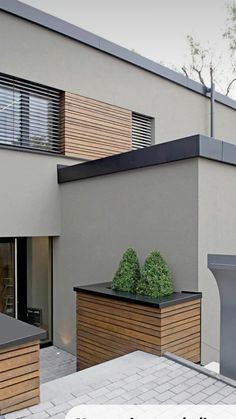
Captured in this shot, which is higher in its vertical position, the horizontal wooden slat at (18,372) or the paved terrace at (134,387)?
the horizontal wooden slat at (18,372)

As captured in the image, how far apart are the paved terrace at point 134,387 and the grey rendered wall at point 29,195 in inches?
150

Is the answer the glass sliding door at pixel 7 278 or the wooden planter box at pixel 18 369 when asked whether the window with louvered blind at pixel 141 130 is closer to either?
the glass sliding door at pixel 7 278

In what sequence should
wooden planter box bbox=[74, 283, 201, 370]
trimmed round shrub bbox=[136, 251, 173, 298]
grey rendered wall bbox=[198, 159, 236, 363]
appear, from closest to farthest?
wooden planter box bbox=[74, 283, 201, 370]
trimmed round shrub bbox=[136, 251, 173, 298]
grey rendered wall bbox=[198, 159, 236, 363]

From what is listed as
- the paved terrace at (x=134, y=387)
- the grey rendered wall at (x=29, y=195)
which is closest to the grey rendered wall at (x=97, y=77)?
the grey rendered wall at (x=29, y=195)

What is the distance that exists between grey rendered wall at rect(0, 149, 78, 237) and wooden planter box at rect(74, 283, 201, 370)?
2.34m

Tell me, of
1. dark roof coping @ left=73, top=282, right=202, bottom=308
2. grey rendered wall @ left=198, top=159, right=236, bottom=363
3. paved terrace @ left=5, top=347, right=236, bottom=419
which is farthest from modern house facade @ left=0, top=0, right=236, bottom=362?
paved terrace @ left=5, top=347, right=236, bottom=419

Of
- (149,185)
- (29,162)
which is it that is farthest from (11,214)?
(149,185)

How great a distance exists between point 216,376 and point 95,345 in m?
2.03

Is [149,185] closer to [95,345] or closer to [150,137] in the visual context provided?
[95,345]

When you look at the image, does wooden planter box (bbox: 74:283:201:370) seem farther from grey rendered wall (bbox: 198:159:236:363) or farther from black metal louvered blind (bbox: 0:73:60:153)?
black metal louvered blind (bbox: 0:73:60:153)

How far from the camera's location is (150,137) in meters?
10.3

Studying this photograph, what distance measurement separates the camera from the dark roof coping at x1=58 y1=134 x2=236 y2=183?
5.27 m

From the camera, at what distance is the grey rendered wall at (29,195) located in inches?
284

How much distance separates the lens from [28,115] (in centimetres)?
778
